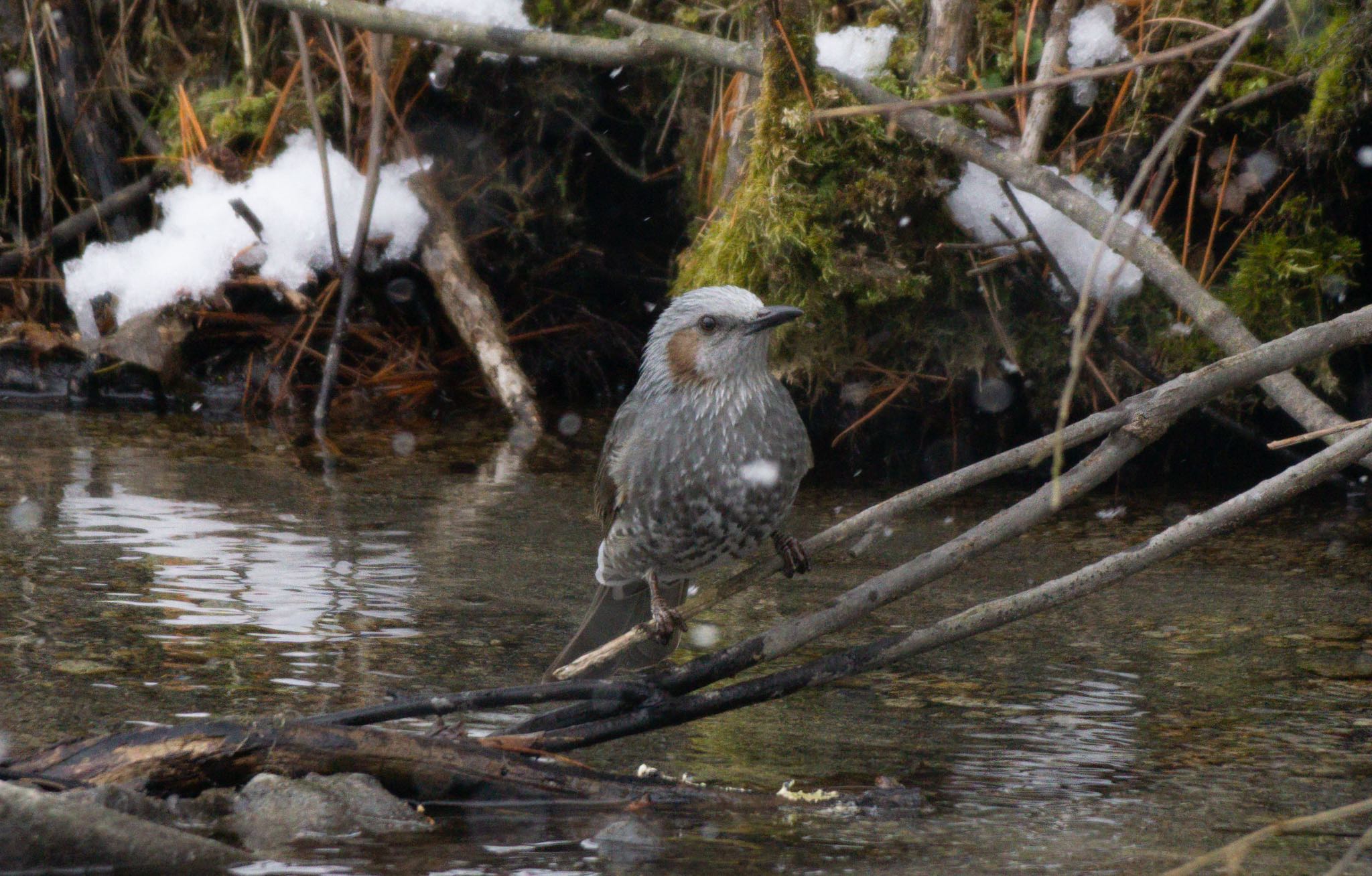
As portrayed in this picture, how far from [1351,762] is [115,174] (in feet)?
20.5

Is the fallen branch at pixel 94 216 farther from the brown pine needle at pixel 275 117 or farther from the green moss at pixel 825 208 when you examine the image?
the green moss at pixel 825 208

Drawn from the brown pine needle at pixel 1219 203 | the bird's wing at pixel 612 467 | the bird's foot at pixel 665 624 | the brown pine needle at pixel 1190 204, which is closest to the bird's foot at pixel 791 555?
the bird's foot at pixel 665 624

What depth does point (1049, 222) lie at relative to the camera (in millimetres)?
4926

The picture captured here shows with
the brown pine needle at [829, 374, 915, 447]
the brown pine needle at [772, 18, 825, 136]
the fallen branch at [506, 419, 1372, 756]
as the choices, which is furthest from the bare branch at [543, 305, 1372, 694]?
the brown pine needle at [829, 374, 915, 447]

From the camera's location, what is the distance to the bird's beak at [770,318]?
3557 millimetres

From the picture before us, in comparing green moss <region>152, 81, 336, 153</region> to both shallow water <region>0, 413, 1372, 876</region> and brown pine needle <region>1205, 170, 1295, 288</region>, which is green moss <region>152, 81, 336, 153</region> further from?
brown pine needle <region>1205, 170, 1295, 288</region>

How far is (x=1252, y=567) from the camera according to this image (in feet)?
14.7

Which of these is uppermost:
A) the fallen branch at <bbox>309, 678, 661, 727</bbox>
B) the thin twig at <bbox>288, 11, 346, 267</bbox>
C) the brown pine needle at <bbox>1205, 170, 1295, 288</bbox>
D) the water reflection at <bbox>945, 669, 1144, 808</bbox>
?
the thin twig at <bbox>288, 11, 346, 267</bbox>

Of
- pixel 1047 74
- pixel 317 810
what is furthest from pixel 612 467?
pixel 1047 74

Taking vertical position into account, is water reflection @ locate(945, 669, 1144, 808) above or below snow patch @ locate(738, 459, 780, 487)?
below

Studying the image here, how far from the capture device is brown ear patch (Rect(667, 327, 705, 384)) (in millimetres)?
3668

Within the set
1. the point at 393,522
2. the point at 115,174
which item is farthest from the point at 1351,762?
the point at 115,174

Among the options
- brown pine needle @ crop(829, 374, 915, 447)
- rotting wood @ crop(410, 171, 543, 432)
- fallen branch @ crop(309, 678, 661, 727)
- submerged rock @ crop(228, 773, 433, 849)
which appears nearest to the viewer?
submerged rock @ crop(228, 773, 433, 849)

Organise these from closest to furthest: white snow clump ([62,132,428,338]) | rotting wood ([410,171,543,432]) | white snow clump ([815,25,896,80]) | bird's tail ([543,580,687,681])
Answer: bird's tail ([543,580,687,681]) → white snow clump ([815,25,896,80]) → rotting wood ([410,171,543,432]) → white snow clump ([62,132,428,338])
